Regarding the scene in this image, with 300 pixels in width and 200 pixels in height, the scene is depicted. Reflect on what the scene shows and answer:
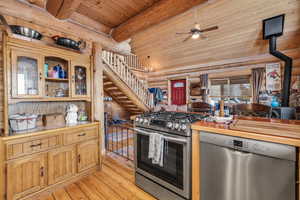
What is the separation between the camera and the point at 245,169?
1.23 m

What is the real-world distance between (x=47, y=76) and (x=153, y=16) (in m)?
2.27

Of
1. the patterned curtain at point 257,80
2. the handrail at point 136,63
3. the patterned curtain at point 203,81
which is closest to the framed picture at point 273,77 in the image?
the patterned curtain at point 257,80

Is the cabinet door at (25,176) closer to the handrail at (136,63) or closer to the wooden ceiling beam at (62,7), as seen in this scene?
the wooden ceiling beam at (62,7)

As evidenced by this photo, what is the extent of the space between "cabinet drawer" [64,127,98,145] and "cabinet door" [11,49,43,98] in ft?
2.47

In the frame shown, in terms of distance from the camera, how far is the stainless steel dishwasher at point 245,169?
1.06 metres

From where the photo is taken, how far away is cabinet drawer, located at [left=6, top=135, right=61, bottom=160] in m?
1.64

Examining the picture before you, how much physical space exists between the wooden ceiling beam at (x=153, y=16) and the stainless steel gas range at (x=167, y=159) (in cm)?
203

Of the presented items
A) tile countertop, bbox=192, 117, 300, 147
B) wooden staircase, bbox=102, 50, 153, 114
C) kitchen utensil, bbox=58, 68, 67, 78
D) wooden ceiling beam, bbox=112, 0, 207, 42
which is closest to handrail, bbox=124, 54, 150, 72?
wooden staircase, bbox=102, 50, 153, 114

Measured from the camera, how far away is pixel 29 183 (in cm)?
177

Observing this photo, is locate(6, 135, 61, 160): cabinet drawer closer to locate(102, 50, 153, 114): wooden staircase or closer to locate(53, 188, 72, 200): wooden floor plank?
locate(53, 188, 72, 200): wooden floor plank

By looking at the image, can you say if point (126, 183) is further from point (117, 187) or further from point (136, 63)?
point (136, 63)

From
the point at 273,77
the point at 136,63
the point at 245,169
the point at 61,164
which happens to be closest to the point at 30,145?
the point at 61,164

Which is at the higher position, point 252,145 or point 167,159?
point 252,145

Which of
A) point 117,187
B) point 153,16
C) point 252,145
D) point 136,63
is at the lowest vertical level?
point 117,187
